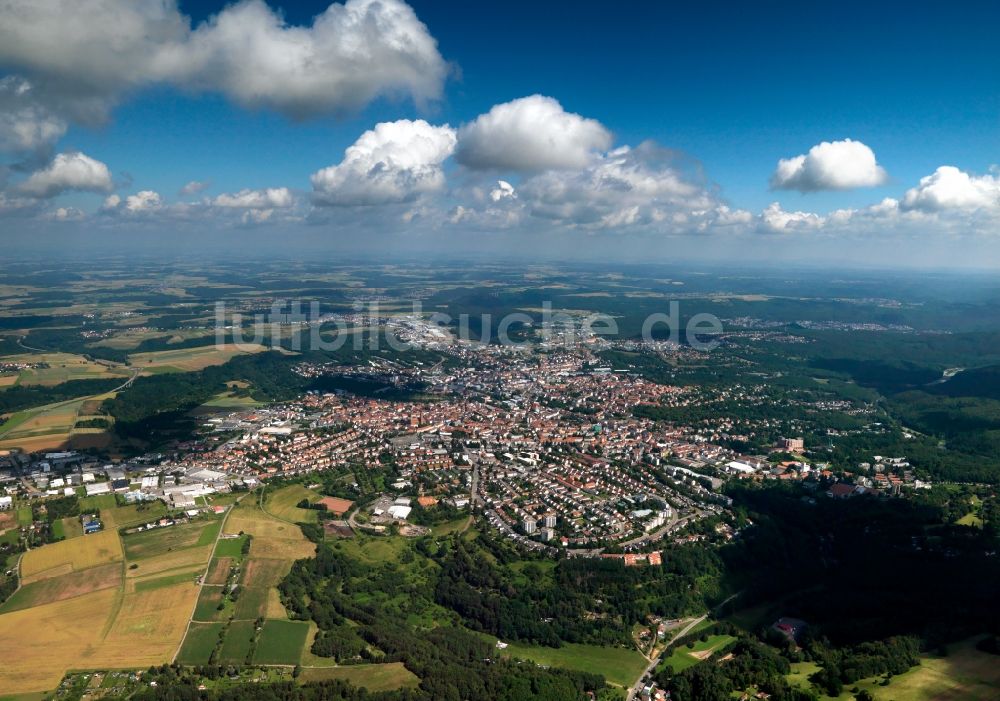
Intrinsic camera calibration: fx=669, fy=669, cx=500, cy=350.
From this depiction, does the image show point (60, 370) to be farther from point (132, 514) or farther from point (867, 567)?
point (867, 567)

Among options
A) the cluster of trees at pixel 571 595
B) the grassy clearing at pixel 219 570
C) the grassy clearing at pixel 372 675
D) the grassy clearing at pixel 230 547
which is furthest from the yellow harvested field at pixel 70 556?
the cluster of trees at pixel 571 595

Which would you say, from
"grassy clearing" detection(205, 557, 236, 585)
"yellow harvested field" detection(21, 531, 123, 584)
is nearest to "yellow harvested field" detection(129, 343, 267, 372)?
"yellow harvested field" detection(21, 531, 123, 584)

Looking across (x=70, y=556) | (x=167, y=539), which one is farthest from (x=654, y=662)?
(x=70, y=556)

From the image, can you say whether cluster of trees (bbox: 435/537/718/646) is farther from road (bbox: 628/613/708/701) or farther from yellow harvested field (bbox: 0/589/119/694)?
yellow harvested field (bbox: 0/589/119/694)

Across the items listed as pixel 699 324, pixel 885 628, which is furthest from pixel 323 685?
pixel 699 324

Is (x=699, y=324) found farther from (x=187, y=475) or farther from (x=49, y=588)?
(x=49, y=588)
